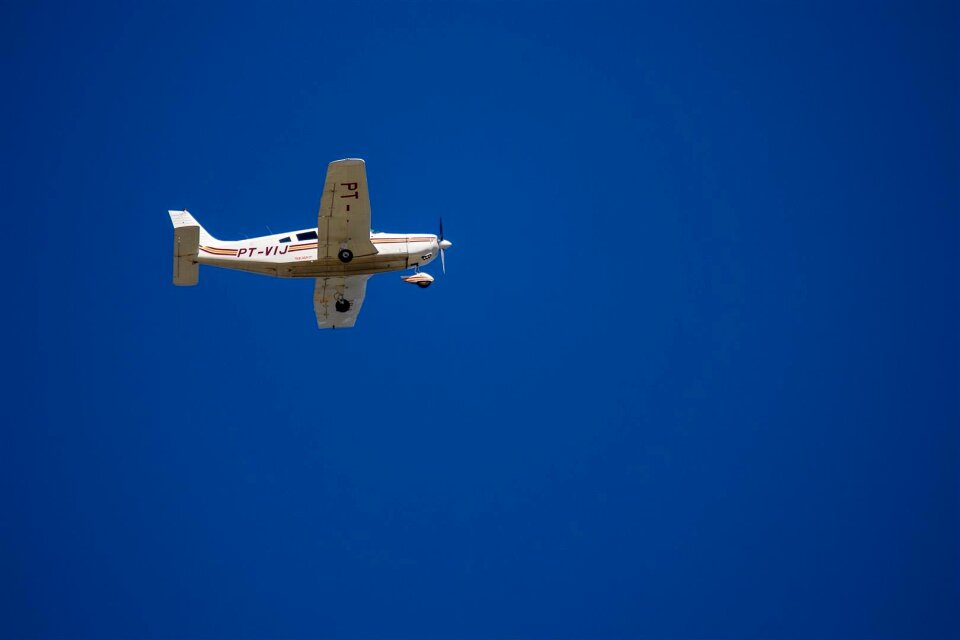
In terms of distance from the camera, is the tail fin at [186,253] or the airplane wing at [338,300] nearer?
the tail fin at [186,253]

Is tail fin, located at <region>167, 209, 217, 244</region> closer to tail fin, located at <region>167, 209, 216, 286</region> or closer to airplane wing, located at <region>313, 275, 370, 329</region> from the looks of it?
tail fin, located at <region>167, 209, 216, 286</region>

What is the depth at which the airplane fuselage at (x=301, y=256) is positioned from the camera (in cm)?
2875

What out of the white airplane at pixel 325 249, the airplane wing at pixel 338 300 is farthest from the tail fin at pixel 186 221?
the airplane wing at pixel 338 300

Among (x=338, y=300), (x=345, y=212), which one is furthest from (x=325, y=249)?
(x=338, y=300)

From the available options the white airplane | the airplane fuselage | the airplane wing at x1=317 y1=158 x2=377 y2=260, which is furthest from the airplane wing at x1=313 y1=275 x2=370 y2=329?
the airplane wing at x1=317 y1=158 x2=377 y2=260

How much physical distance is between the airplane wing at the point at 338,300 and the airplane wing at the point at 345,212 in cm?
196

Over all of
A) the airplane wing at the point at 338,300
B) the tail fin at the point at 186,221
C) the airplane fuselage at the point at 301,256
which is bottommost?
the airplane wing at the point at 338,300

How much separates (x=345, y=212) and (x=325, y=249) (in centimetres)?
142

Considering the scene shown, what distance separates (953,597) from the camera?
55.7 m

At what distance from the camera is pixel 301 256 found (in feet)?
94.2

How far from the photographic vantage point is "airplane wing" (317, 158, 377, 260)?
26.7 m

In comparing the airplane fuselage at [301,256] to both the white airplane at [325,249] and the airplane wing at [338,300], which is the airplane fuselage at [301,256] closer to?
the white airplane at [325,249]

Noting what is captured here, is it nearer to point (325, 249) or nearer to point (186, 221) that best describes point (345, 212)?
point (325, 249)

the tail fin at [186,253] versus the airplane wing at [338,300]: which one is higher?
the tail fin at [186,253]
